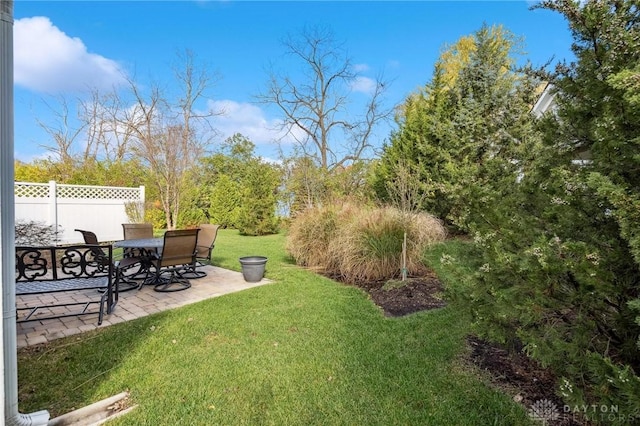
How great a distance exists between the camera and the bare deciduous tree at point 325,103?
59.8ft

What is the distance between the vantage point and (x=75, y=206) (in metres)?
9.53

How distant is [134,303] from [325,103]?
1687cm

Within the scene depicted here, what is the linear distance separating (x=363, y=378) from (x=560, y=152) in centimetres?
202

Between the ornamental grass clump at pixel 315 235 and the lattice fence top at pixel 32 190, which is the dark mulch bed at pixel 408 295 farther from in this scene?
the lattice fence top at pixel 32 190

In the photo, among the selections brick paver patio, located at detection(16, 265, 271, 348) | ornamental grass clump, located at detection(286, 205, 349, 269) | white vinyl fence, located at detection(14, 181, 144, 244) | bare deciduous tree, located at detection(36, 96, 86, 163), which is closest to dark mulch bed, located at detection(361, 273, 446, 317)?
ornamental grass clump, located at detection(286, 205, 349, 269)

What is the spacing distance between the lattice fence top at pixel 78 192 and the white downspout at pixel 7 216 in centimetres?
841

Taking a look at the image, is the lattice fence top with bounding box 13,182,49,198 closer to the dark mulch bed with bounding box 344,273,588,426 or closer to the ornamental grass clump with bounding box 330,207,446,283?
the ornamental grass clump with bounding box 330,207,446,283

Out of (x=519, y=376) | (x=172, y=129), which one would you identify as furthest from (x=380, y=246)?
(x=172, y=129)

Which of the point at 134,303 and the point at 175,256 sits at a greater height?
the point at 175,256

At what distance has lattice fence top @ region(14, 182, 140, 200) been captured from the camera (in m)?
8.57

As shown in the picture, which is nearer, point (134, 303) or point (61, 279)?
point (61, 279)

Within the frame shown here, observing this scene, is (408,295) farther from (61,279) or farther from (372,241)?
(61,279)

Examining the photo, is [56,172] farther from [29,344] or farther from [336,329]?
[336,329]

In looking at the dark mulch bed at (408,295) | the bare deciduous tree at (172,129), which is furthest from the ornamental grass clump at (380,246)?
the bare deciduous tree at (172,129)
